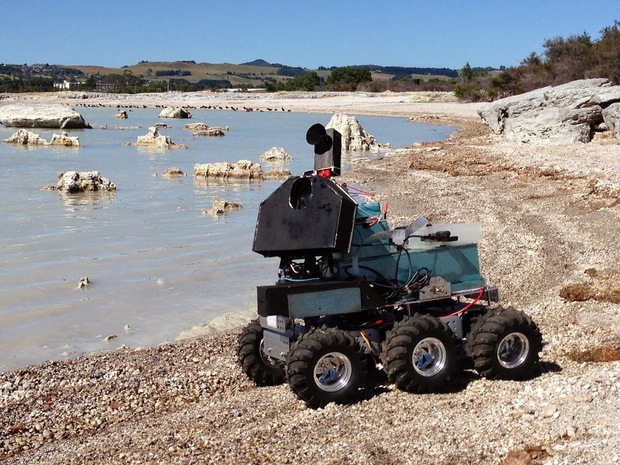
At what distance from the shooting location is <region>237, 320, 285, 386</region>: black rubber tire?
25.5ft

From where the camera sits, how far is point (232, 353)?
9.09m

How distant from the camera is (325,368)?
7051 millimetres

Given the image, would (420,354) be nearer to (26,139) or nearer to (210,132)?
(26,139)

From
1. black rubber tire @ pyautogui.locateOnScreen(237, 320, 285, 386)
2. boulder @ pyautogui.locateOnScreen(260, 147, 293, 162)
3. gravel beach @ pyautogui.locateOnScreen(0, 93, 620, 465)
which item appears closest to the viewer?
gravel beach @ pyautogui.locateOnScreen(0, 93, 620, 465)

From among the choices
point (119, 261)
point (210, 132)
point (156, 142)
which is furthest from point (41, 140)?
point (119, 261)

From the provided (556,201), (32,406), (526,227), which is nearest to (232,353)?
(32,406)

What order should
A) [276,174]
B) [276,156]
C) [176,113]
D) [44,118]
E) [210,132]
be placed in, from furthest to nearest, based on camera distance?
1. [176,113]
2. [44,118]
3. [210,132]
4. [276,156]
5. [276,174]

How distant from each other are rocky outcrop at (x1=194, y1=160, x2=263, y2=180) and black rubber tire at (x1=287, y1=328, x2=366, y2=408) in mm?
21080

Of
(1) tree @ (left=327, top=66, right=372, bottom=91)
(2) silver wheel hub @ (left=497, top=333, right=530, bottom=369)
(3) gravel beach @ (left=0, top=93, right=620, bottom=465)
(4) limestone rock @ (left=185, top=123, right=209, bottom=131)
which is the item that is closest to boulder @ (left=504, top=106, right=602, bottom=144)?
(3) gravel beach @ (left=0, top=93, right=620, bottom=465)

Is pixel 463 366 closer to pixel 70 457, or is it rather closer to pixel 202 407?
pixel 202 407

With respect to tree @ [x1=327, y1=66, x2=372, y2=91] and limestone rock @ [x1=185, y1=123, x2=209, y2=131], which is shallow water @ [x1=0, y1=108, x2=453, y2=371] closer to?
limestone rock @ [x1=185, y1=123, x2=209, y2=131]

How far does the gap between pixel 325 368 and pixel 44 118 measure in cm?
5213

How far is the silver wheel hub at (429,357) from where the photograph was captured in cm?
720

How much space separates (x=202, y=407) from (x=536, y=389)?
2.79 meters
